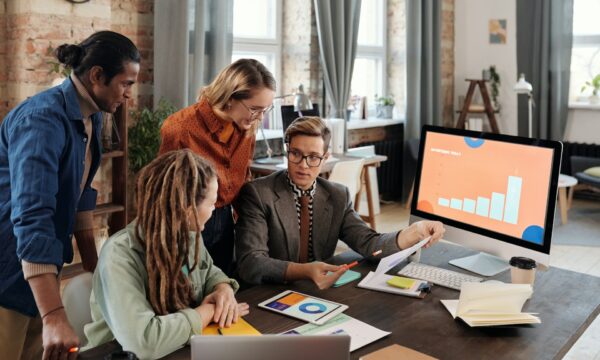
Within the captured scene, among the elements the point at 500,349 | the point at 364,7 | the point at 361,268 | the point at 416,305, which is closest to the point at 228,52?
the point at 364,7

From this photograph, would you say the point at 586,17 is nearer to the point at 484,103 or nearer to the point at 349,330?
the point at 484,103

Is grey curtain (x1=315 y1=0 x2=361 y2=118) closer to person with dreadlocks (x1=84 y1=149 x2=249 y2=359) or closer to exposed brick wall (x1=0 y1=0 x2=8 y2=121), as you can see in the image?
exposed brick wall (x1=0 y1=0 x2=8 y2=121)

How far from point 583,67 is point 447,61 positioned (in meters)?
1.42

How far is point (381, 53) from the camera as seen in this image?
7047 millimetres

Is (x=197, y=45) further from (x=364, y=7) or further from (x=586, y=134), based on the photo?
(x=586, y=134)

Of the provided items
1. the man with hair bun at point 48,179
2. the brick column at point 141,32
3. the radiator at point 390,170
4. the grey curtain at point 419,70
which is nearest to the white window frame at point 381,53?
the grey curtain at point 419,70

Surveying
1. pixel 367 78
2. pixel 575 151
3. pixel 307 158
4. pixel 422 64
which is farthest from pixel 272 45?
pixel 307 158

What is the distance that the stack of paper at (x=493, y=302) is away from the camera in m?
1.71

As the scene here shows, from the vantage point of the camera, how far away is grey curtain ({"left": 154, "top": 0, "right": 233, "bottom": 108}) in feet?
14.4

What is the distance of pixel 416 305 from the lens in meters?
1.85

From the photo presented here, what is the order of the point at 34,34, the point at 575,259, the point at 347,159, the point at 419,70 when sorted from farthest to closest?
the point at 419,70 < the point at 347,159 < the point at 575,259 < the point at 34,34

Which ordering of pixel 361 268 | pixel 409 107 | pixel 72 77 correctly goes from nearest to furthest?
1. pixel 72 77
2. pixel 361 268
3. pixel 409 107

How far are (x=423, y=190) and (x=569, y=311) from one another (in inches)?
27.2

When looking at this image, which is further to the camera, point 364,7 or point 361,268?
point 364,7
